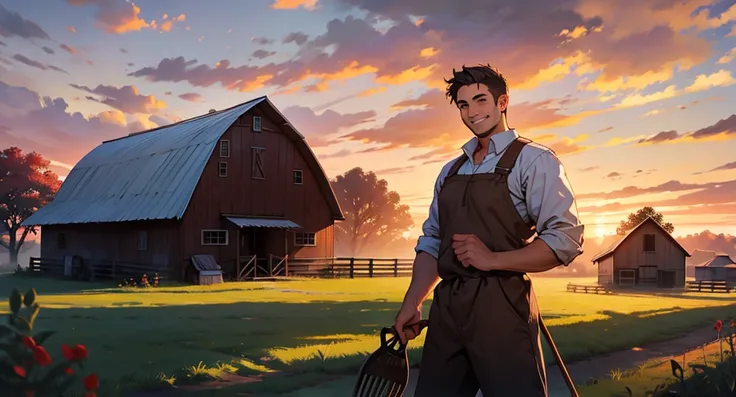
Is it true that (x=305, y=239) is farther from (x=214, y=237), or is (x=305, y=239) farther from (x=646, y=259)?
(x=646, y=259)

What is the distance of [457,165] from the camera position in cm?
351

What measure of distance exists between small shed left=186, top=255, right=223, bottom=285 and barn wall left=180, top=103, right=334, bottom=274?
520 mm

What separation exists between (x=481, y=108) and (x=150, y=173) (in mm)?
24268

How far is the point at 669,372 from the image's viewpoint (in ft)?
24.9

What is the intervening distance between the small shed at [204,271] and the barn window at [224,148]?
375cm

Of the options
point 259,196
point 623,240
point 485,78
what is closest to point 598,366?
point 485,78

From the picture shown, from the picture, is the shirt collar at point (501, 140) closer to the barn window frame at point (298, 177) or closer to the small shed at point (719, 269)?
the barn window frame at point (298, 177)

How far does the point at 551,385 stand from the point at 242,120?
20481 mm

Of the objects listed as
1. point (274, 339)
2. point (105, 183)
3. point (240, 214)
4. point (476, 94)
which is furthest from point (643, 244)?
point (476, 94)

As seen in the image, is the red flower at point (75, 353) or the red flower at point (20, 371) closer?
the red flower at point (75, 353)

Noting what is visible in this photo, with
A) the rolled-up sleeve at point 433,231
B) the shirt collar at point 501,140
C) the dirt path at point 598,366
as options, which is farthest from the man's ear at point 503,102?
the dirt path at point 598,366

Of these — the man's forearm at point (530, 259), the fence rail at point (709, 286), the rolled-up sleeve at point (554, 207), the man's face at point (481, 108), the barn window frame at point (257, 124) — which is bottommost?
the fence rail at point (709, 286)

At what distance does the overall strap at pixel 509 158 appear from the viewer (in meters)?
3.22

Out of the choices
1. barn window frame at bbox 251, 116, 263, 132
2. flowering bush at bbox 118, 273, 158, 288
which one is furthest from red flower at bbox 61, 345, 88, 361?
barn window frame at bbox 251, 116, 263, 132
